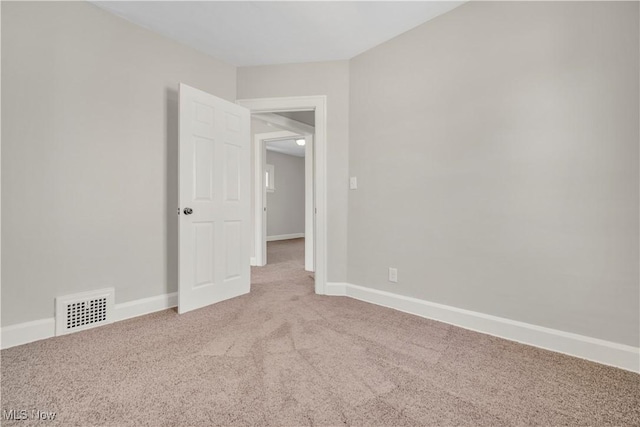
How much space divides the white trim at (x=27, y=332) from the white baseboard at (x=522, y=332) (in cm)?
248

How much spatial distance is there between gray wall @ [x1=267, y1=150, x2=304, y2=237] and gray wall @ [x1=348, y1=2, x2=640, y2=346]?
6.03 meters

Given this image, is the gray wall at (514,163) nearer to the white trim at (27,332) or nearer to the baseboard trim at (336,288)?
the baseboard trim at (336,288)

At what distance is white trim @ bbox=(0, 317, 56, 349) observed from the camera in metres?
1.95

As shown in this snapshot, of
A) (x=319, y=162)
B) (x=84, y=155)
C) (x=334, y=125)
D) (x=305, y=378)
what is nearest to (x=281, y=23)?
(x=334, y=125)

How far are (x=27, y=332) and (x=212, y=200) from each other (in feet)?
5.08

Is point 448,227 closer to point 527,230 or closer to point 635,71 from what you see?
point 527,230

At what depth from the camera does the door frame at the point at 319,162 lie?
3.21m

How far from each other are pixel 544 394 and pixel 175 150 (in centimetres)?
314

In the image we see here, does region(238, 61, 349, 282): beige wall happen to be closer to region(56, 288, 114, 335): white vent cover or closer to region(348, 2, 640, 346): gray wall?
region(348, 2, 640, 346): gray wall

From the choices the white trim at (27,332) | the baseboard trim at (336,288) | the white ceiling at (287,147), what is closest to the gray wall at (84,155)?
the white trim at (27,332)

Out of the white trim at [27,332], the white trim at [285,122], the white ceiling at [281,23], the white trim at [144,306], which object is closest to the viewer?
the white trim at [27,332]

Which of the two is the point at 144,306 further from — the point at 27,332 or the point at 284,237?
the point at 284,237

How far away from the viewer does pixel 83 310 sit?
7.43ft

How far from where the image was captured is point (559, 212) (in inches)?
74.9
